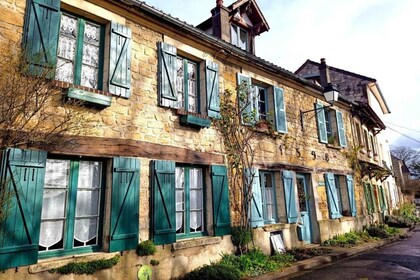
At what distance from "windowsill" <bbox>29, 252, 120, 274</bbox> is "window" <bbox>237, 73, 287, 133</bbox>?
4.61m

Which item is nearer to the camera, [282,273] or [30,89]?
[30,89]

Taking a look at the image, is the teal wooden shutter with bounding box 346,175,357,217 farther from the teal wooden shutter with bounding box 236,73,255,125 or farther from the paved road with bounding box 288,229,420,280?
the teal wooden shutter with bounding box 236,73,255,125

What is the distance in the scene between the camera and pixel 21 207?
3.63 meters

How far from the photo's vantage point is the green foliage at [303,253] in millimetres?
6859

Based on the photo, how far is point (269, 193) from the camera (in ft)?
25.3

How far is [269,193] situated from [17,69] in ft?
20.1

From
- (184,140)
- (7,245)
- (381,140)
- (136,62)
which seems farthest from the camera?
(381,140)

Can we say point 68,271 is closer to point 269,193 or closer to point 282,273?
point 282,273

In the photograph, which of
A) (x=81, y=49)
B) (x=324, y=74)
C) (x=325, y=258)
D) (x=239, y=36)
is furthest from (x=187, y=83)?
(x=324, y=74)

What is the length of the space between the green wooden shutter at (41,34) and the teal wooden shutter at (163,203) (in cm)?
225

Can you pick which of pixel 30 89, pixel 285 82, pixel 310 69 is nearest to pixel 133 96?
pixel 30 89

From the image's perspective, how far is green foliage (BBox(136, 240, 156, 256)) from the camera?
465cm

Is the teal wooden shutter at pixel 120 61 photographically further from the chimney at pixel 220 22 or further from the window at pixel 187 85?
the chimney at pixel 220 22

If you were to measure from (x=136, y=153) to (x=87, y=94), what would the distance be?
1.23m
